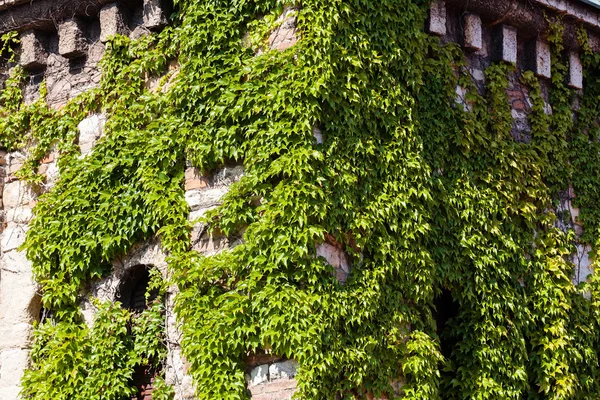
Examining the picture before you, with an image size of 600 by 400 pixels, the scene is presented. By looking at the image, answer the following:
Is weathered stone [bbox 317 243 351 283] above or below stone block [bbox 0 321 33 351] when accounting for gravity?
above

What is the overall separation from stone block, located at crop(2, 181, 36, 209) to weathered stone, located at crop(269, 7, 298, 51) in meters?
2.70

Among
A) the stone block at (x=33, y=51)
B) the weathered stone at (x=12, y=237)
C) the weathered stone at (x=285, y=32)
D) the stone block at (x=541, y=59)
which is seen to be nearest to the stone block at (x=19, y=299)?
the weathered stone at (x=12, y=237)

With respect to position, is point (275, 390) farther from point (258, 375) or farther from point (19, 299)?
point (19, 299)

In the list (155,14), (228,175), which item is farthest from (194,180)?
(155,14)

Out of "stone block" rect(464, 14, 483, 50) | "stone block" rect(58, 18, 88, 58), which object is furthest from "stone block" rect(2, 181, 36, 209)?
"stone block" rect(464, 14, 483, 50)

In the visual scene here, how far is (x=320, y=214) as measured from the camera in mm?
9852

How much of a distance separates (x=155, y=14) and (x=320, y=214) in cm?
253

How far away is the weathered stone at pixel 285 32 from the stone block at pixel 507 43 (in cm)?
243

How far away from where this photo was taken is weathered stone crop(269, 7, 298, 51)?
34.4 feet

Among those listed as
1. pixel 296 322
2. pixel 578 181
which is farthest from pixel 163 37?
pixel 578 181

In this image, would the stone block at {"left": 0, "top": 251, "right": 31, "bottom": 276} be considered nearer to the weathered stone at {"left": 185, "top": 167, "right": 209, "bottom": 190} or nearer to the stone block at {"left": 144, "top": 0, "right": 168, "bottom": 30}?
the weathered stone at {"left": 185, "top": 167, "right": 209, "bottom": 190}

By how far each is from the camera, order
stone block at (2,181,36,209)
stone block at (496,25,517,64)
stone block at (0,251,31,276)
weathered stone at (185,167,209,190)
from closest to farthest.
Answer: weathered stone at (185,167,209,190), stone block at (0,251,31,276), stone block at (2,181,36,209), stone block at (496,25,517,64)

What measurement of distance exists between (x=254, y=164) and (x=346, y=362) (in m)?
1.64

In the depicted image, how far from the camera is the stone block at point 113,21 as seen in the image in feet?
37.7
